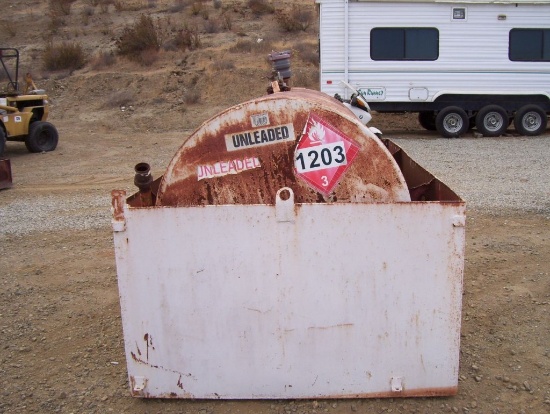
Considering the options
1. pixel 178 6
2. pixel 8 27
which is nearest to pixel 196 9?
pixel 178 6

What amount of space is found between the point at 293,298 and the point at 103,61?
72.5 feet

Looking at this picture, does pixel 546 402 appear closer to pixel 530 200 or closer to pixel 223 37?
pixel 530 200

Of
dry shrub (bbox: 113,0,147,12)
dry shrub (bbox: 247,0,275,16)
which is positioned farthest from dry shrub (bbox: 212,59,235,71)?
dry shrub (bbox: 113,0,147,12)

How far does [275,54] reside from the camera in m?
5.05

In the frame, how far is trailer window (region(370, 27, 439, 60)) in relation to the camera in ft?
47.1

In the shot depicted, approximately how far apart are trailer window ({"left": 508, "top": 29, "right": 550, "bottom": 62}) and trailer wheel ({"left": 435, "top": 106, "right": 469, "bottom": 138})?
5.91 ft

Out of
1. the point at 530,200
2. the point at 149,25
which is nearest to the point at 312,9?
the point at 149,25

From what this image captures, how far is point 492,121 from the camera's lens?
583 inches

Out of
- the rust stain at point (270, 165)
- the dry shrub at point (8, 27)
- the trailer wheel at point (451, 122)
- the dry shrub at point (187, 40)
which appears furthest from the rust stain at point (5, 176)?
the dry shrub at point (8, 27)

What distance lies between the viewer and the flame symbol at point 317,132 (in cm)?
→ 329

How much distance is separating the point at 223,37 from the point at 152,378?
22.9m

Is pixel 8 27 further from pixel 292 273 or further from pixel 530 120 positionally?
pixel 292 273

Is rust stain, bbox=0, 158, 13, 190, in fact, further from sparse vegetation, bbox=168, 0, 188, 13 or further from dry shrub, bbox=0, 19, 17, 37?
dry shrub, bbox=0, 19, 17, 37

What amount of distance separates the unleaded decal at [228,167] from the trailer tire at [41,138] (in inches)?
461
